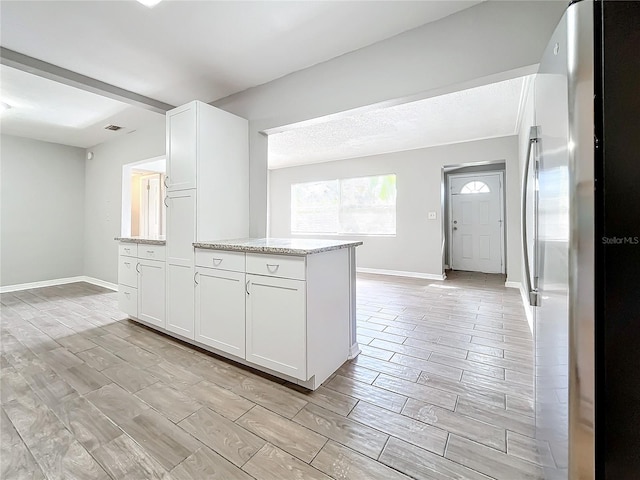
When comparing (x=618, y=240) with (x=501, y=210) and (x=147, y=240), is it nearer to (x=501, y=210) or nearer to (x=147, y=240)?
(x=147, y=240)

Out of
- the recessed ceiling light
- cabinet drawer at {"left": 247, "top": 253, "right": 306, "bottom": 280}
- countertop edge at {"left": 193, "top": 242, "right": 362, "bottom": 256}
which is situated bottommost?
cabinet drawer at {"left": 247, "top": 253, "right": 306, "bottom": 280}

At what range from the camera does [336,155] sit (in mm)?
5953

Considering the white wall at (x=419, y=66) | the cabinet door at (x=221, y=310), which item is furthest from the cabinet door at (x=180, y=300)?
the white wall at (x=419, y=66)

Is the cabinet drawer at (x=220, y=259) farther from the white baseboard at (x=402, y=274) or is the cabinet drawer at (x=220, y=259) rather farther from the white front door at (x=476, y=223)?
the white front door at (x=476, y=223)

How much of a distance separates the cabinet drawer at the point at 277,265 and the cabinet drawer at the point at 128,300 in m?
1.86

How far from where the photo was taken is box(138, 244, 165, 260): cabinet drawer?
2.72 meters

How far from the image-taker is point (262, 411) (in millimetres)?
1614

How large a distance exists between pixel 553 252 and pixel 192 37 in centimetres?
262

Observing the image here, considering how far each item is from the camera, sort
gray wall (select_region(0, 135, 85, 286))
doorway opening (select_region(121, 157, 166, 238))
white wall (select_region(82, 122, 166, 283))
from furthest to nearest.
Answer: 1. doorway opening (select_region(121, 157, 166, 238))
2. gray wall (select_region(0, 135, 85, 286))
3. white wall (select_region(82, 122, 166, 283))

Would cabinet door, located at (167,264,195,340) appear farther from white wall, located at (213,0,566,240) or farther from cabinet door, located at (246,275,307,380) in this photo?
white wall, located at (213,0,566,240)

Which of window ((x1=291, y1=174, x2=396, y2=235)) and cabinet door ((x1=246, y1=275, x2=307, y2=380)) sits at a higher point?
window ((x1=291, y1=174, x2=396, y2=235))

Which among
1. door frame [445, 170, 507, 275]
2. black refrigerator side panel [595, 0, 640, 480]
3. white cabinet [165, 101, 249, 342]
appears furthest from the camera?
door frame [445, 170, 507, 275]

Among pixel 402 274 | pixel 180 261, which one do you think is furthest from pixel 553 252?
pixel 402 274

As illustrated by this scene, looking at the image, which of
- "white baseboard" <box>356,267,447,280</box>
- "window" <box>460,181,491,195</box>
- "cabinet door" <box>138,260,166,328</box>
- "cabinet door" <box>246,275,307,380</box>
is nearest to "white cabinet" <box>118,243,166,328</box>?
"cabinet door" <box>138,260,166,328</box>
